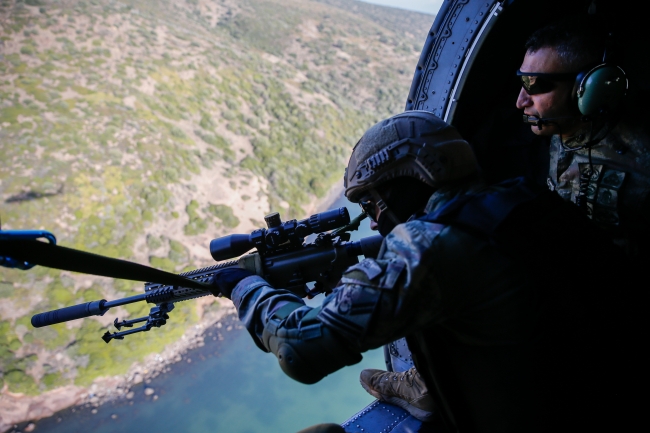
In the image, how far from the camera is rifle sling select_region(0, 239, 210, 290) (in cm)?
141

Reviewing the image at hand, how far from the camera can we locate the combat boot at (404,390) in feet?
9.65

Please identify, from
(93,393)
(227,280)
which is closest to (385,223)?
(227,280)

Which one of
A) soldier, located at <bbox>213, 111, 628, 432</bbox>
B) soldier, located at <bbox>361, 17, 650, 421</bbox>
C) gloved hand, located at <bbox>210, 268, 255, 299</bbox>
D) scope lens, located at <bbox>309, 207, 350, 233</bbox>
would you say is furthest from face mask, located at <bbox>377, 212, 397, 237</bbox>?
soldier, located at <bbox>361, 17, 650, 421</bbox>

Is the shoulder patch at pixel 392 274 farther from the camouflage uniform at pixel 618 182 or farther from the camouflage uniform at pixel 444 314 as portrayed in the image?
the camouflage uniform at pixel 618 182

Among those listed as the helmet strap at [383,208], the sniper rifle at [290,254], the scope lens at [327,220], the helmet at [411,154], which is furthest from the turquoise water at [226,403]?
the helmet at [411,154]

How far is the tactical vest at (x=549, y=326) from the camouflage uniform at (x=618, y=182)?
84 centimetres

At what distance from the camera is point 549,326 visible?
1607mm

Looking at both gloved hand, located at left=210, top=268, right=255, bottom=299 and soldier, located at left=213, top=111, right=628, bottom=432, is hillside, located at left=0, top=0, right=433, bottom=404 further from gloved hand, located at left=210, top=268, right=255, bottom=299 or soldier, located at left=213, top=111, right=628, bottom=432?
soldier, located at left=213, top=111, right=628, bottom=432

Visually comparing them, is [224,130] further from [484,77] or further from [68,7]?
[484,77]

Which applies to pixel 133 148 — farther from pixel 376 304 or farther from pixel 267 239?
pixel 376 304

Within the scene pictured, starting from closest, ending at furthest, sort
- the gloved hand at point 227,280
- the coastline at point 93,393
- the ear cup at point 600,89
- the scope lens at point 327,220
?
the ear cup at point 600,89
the gloved hand at point 227,280
the scope lens at point 327,220
the coastline at point 93,393

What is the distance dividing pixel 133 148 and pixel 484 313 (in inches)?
466

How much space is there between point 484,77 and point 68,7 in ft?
58.2

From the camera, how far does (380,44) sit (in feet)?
91.2
